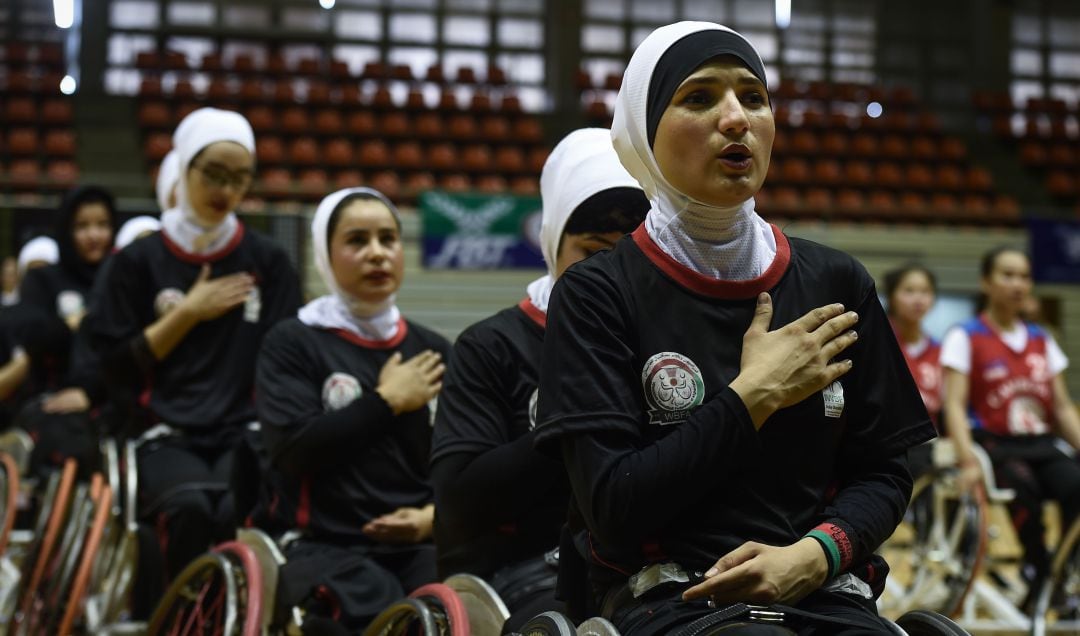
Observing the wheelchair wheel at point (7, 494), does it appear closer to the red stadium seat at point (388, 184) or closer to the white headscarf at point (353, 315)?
the white headscarf at point (353, 315)

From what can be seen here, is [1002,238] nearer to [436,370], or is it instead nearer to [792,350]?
[436,370]

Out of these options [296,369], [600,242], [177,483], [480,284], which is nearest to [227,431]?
[177,483]

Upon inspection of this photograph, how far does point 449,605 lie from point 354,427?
76 centimetres

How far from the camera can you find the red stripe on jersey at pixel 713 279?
1564 millimetres

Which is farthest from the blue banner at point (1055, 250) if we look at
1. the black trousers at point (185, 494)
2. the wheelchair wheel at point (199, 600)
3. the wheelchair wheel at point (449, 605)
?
the wheelchair wheel at point (449, 605)

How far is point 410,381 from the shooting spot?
257 cm

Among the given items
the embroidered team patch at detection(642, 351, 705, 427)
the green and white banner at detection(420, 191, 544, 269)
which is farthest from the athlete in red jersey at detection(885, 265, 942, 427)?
the green and white banner at detection(420, 191, 544, 269)

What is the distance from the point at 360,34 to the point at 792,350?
1293 centimetres

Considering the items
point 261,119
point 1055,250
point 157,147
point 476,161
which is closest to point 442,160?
point 476,161

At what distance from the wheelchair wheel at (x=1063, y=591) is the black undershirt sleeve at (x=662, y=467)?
2.71 meters

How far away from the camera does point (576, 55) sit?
44.5 ft

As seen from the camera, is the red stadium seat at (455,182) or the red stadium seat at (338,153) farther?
the red stadium seat at (338,153)

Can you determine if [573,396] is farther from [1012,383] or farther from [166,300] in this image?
[1012,383]

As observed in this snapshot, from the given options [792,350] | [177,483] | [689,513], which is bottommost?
[177,483]
